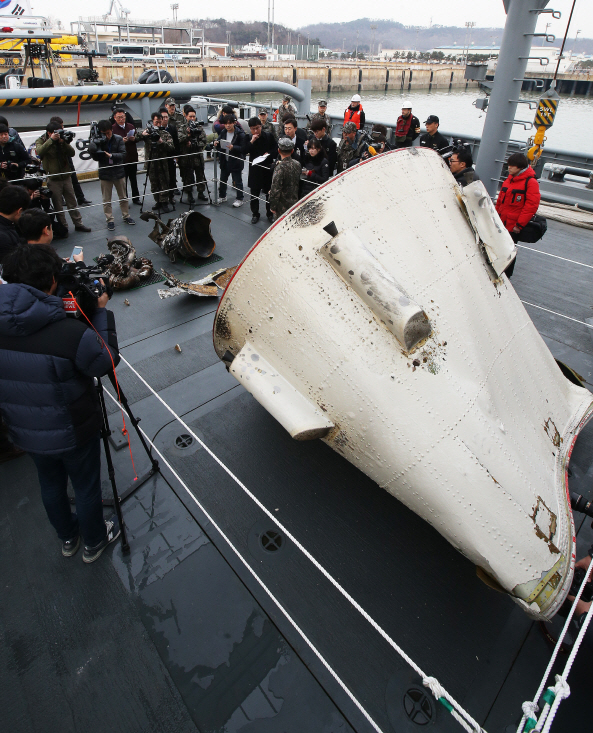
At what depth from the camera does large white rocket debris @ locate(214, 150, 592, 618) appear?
191cm

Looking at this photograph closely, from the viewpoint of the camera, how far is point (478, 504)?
6.15 feet

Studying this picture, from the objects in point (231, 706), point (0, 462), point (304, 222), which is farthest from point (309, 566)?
point (0, 462)

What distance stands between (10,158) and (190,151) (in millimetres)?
2539

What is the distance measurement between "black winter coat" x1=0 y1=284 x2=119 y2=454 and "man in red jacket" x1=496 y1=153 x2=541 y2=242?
14.9ft

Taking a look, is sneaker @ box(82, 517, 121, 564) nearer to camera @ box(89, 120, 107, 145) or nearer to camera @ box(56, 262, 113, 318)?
camera @ box(56, 262, 113, 318)

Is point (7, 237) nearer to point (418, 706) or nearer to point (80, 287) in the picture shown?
point (80, 287)

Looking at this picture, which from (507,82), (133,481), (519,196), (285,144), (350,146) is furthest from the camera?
(350,146)

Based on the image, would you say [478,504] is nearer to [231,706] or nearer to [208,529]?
[231,706]

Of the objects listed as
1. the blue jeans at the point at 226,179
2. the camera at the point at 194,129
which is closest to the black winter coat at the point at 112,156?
the camera at the point at 194,129

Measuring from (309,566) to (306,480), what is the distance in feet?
1.98

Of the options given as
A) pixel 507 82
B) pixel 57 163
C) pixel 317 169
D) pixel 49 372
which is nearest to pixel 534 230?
pixel 507 82

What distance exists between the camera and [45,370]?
77.0 inches

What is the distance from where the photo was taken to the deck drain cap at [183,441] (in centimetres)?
328

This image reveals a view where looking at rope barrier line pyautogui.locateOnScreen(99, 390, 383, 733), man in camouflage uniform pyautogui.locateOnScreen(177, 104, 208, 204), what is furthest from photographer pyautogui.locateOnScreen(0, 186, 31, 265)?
man in camouflage uniform pyautogui.locateOnScreen(177, 104, 208, 204)
